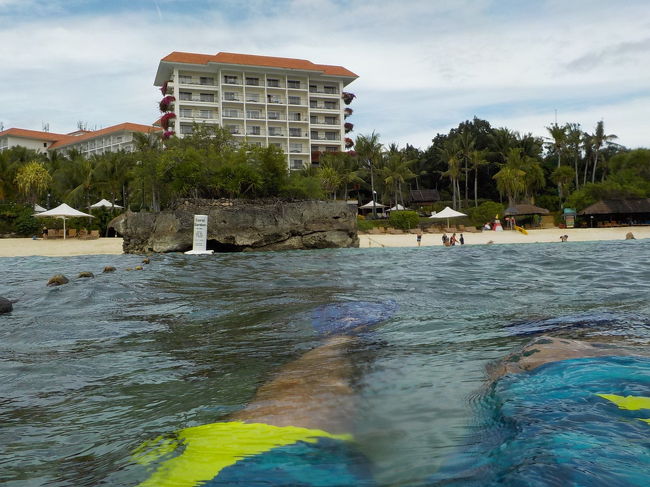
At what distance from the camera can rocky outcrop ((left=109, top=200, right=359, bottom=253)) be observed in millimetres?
26859

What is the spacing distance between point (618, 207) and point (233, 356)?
45236 mm

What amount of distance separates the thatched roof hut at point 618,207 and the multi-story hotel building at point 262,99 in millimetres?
34146

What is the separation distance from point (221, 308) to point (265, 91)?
62688 millimetres

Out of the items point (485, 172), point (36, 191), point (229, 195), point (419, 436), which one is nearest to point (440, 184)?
point (485, 172)

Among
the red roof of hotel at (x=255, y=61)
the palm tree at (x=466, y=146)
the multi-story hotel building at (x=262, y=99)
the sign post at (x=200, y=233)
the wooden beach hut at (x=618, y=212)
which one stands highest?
the red roof of hotel at (x=255, y=61)

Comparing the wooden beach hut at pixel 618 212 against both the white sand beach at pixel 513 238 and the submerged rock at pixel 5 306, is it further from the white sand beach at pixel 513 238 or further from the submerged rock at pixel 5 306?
the submerged rock at pixel 5 306

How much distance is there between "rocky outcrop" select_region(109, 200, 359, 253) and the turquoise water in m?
16.8

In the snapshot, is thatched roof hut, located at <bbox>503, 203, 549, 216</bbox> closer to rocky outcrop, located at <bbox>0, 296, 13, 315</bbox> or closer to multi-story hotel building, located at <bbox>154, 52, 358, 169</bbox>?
multi-story hotel building, located at <bbox>154, 52, 358, 169</bbox>

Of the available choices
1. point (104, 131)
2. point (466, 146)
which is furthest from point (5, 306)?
point (104, 131)

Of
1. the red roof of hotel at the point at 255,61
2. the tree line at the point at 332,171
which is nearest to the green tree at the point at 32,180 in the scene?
the tree line at the point at 332,171

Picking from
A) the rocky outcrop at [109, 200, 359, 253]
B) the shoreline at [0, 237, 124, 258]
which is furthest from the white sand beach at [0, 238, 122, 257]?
the rocky outcrop at [109, 200, 359, 253]

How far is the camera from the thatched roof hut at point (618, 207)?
41000 millimetres

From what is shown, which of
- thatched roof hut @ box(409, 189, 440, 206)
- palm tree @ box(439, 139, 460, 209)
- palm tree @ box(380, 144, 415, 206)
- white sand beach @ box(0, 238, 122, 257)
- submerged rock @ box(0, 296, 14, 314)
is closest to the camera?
submerged rock @ box(0, 296, 14, 314)

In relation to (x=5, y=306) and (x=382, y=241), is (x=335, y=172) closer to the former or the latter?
(x=382, y=241)
